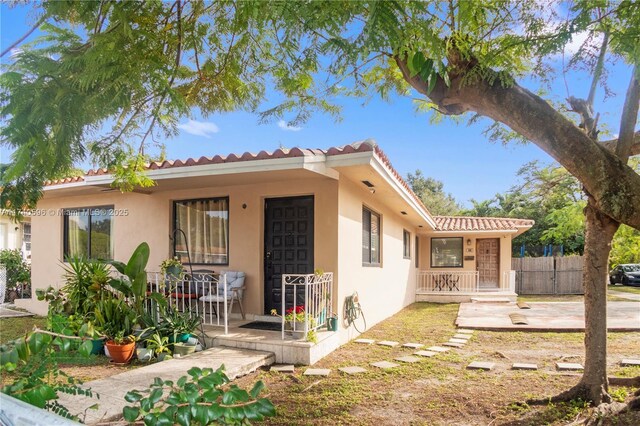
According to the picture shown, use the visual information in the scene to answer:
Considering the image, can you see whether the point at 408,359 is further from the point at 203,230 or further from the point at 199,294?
the point at 203,230

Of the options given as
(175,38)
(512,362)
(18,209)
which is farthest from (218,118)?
(512,362)

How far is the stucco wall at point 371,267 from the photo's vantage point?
7328 millimetres

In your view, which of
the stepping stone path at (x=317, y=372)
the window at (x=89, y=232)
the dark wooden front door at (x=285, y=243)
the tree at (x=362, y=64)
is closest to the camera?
the tree at (x=362, y=64)

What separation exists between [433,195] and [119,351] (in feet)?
121

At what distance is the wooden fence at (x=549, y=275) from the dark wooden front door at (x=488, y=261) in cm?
236

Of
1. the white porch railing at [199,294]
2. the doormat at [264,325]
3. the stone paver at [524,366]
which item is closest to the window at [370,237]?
the doormat at [264,325]

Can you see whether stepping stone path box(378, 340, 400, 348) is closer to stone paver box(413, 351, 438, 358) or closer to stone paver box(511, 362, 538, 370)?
stone paver box(413, 351, 438, 358)

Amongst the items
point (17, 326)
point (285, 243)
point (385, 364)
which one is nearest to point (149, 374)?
point (385, 364)

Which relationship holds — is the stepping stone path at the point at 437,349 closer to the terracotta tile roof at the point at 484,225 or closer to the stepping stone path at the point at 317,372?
the stepping stone path at the point at 317,372

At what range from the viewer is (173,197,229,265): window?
8062 mm

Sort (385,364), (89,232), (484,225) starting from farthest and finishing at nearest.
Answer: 1. (484,225)
2. (89,232)
3. (385,364)

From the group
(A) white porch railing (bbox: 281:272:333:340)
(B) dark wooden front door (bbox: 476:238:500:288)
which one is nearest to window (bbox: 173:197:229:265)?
(A) white porch railing (bbox: 281:272:333:340)

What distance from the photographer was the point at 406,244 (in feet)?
48.4

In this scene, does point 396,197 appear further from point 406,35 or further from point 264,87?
point 406,35
